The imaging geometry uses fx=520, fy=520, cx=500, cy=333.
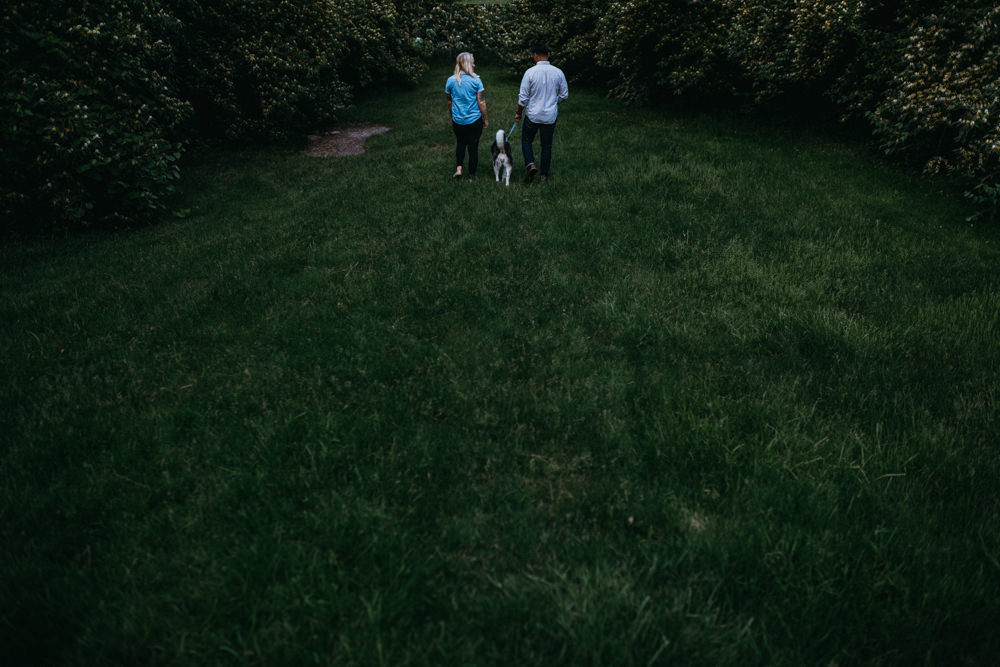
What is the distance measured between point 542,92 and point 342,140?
950 cm

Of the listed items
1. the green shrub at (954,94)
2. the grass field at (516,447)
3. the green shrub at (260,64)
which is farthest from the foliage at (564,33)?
the grass field at (516,447)

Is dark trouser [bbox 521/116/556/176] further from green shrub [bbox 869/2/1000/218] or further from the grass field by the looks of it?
green shrub [bbox 869/2/1000/218]

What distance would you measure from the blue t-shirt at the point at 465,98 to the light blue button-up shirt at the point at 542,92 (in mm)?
879

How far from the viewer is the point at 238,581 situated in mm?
2605

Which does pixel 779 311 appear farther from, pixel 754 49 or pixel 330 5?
pixel 330 5

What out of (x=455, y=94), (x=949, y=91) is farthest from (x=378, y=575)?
(x=949, y=91)

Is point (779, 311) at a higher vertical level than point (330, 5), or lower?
lower

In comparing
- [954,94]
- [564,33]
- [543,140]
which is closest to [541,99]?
[543,140]

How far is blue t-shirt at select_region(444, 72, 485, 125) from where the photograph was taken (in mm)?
9555

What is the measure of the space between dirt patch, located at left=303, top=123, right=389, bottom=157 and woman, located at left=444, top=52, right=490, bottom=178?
5881mm

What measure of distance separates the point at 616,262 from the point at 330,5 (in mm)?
15208

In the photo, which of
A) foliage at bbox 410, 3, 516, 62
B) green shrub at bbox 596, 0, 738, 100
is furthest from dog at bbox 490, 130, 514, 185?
foliage at bbox 410, 3, 516, 62

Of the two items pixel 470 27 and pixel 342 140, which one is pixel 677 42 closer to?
pixel 342 140

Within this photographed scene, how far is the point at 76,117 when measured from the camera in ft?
27.0
